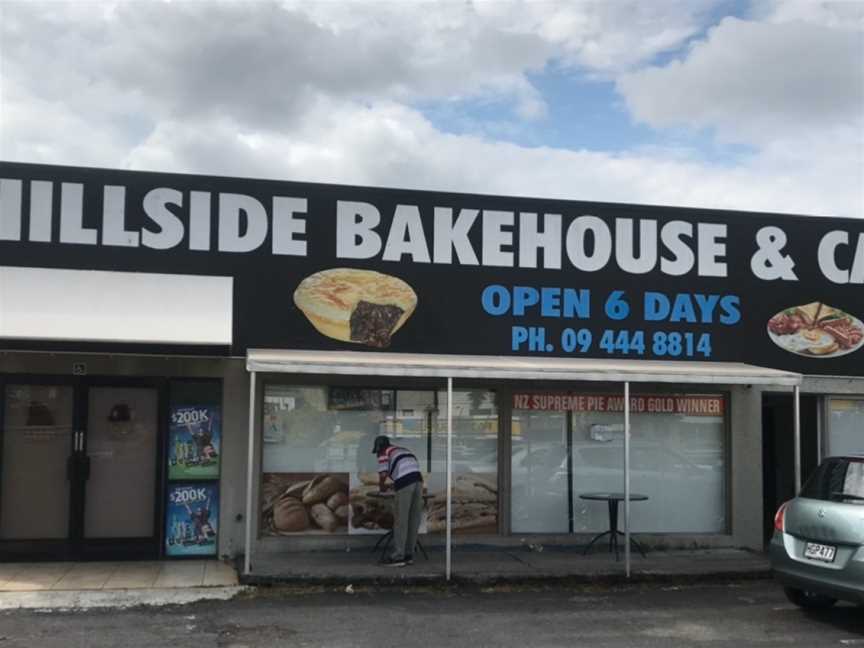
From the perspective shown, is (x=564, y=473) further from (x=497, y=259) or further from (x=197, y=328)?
(x=197, y=328)

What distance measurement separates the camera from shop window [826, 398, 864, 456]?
12.6m

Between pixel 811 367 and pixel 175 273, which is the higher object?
pixel 175 273

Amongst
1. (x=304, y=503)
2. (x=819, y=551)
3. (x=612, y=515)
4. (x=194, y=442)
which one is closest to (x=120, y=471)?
(x=194, y=442)

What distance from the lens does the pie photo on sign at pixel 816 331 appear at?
40.7ft

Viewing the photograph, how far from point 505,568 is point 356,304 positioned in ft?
12.0

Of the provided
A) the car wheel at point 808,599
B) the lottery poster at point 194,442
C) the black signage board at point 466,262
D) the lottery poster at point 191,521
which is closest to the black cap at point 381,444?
the black signage board at point 466,262

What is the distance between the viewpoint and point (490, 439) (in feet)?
38.3

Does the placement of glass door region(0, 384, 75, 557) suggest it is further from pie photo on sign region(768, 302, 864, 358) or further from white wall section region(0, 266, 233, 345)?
pie photo on sign region(768, 302, 864, 358)

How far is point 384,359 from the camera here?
1009 centimetres

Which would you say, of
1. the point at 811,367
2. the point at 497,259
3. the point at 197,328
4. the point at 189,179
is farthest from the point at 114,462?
the point at 811,367

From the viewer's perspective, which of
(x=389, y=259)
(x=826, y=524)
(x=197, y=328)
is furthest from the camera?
(x=389, y=259)

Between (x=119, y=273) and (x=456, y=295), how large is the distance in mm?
4137

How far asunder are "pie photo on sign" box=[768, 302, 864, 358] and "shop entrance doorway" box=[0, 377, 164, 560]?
8.35 metres

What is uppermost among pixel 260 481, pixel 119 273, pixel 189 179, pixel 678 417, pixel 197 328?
pixel 189 179
